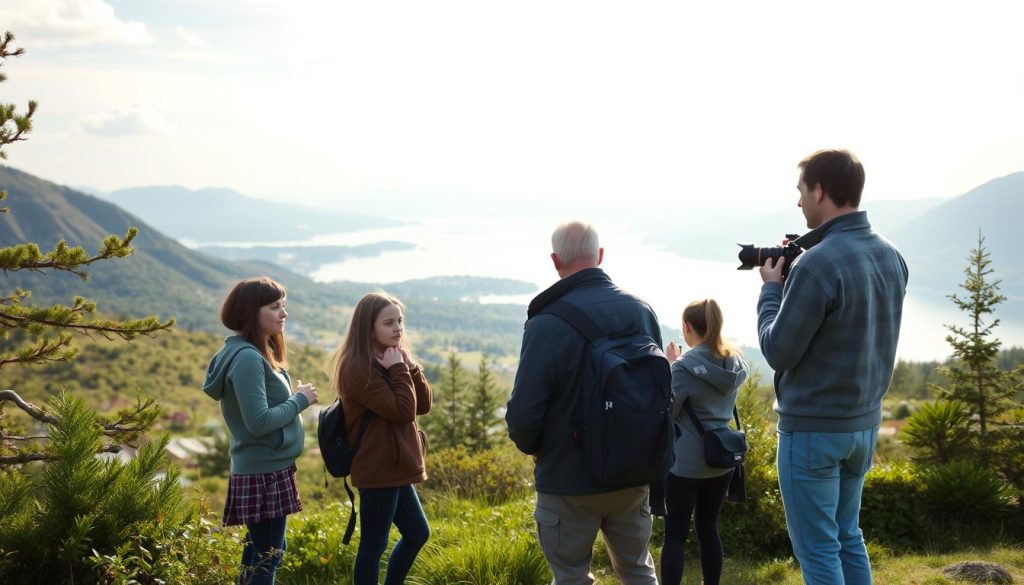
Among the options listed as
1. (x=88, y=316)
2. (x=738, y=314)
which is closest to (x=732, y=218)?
(x=738, y=314)

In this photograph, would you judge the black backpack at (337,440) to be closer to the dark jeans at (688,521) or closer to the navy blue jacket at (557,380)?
the navy blue jacket at (557,380)

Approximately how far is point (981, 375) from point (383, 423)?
504 centimetres

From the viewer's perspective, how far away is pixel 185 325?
5433 inches

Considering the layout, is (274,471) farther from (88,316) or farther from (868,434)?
(868,434)

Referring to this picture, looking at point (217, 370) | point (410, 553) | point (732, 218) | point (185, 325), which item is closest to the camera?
point (217, 370)

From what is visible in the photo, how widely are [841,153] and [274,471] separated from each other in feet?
9.21

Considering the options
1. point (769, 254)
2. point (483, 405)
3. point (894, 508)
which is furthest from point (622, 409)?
point (483, 405)

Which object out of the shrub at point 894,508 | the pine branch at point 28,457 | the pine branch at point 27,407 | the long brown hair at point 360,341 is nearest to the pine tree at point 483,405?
the shrub at point 894,508

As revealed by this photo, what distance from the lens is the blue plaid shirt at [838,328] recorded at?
273 centimetres

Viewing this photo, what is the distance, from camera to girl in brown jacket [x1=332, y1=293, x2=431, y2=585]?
341 centimetres

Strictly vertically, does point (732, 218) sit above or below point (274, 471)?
above

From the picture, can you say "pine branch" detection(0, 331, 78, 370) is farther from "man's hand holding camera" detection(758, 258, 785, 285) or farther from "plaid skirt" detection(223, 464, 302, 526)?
"man's hand holding camera" detection(758, 258, 785, 285)

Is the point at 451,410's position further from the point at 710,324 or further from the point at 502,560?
the point at 710,324

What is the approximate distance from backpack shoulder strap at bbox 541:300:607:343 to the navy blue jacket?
2 cm
